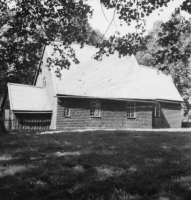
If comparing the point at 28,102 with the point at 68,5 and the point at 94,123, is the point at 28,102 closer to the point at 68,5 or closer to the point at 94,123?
the point at 94,123

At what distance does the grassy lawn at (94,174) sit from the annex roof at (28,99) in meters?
12.6

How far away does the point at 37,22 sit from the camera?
7719 mm

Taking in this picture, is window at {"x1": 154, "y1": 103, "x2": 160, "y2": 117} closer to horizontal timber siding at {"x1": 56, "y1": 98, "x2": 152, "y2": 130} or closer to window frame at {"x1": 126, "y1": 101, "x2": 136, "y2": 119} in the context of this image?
horizontal timber siding at {"x1": 56, "y1": 98, "x2": 152, "y2": 130}

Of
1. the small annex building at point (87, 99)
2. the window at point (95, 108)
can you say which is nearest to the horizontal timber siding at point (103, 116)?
the small annex building at point (87, 99)

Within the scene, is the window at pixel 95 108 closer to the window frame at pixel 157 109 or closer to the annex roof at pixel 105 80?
the annex roof at pixel 105 80

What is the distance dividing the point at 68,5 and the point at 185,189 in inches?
257

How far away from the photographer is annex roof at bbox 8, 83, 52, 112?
20.9 m


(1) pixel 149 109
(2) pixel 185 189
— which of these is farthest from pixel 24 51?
(1) pixel 149 109

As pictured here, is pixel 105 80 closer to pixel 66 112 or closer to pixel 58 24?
pixel 66 112

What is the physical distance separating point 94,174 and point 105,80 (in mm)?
18772

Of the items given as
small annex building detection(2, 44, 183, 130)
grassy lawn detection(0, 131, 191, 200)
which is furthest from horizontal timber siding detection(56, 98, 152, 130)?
grassy lawn detection(0, 131, 191, 200)

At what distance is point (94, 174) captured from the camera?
583cm

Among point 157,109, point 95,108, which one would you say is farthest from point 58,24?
point 157,109

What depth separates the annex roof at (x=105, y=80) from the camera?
73.4 feet
